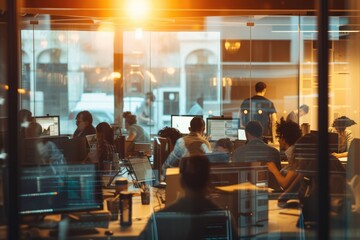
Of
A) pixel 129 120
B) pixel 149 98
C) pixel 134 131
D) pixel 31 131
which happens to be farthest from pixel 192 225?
pixel 149 98

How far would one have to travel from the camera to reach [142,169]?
6000 millimetres

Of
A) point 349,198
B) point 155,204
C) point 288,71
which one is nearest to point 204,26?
point 288,71

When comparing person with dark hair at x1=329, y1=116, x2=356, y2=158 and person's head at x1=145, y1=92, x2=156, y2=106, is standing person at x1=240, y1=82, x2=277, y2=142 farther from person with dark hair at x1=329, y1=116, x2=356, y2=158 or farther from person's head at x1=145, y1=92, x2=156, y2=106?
person's head at x1=145, y1=92, x2=156, y2=106

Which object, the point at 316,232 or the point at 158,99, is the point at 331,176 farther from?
the point at 158,99

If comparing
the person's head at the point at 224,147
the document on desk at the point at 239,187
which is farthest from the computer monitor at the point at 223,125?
the document on desk at the point at 239,187

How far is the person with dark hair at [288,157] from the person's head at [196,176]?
2.75 ft

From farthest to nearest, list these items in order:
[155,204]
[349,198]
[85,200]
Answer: [155,204]
[85,200]
[349,198]

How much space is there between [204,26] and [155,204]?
27.5 ft

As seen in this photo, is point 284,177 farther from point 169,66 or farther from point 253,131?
point 169,66

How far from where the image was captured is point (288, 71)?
12734mm

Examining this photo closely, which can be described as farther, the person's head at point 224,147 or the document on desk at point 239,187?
the person's head at point 224,147

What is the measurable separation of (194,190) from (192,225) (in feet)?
0.88

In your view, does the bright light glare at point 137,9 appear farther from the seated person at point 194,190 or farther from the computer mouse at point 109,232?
the computer mouse at point 109,232

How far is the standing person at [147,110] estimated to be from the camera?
12066 millimetres
